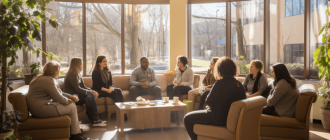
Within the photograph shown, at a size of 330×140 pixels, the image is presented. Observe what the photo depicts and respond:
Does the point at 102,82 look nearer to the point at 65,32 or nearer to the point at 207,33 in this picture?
the point at 65,32

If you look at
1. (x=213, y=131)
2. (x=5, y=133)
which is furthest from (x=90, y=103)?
(x=213, y=131)

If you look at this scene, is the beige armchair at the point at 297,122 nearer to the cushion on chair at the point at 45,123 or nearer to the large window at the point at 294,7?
the large window at the point at 294,7

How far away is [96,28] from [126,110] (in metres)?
3.34

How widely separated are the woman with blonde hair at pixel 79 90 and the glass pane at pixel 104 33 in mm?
2138

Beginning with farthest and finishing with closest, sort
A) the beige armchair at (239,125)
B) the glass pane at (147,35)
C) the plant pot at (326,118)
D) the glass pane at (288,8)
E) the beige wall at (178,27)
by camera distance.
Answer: the glass pane at (147,35) < the beige wall at (178,27) < the glass pane at (288,8) < the plant pot at (326,118) < the beige armchair at (239,125)

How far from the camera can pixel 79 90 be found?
462 centimetres

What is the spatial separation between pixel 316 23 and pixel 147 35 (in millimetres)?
3895

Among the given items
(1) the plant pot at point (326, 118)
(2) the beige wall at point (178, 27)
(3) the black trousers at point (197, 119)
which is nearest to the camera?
(3) the black trousers at point (197, 119)

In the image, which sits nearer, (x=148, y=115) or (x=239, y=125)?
(x=239, y=125)

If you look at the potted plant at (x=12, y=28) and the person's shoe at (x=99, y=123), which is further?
the person's shoe at (x=99, y=123)

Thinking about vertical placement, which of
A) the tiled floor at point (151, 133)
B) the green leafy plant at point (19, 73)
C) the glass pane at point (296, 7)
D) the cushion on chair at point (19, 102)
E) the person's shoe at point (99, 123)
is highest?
the glass pane at point (296, 7)

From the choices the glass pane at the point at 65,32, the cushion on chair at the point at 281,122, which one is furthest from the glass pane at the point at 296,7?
the glass pane at the point at 65,32

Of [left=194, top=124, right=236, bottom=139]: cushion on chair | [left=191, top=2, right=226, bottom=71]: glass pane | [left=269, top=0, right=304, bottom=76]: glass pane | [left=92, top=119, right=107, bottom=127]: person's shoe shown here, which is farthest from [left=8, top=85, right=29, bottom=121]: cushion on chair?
[left=269, top=0, right=304, bottom=76]: glass pane

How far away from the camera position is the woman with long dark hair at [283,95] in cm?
367
